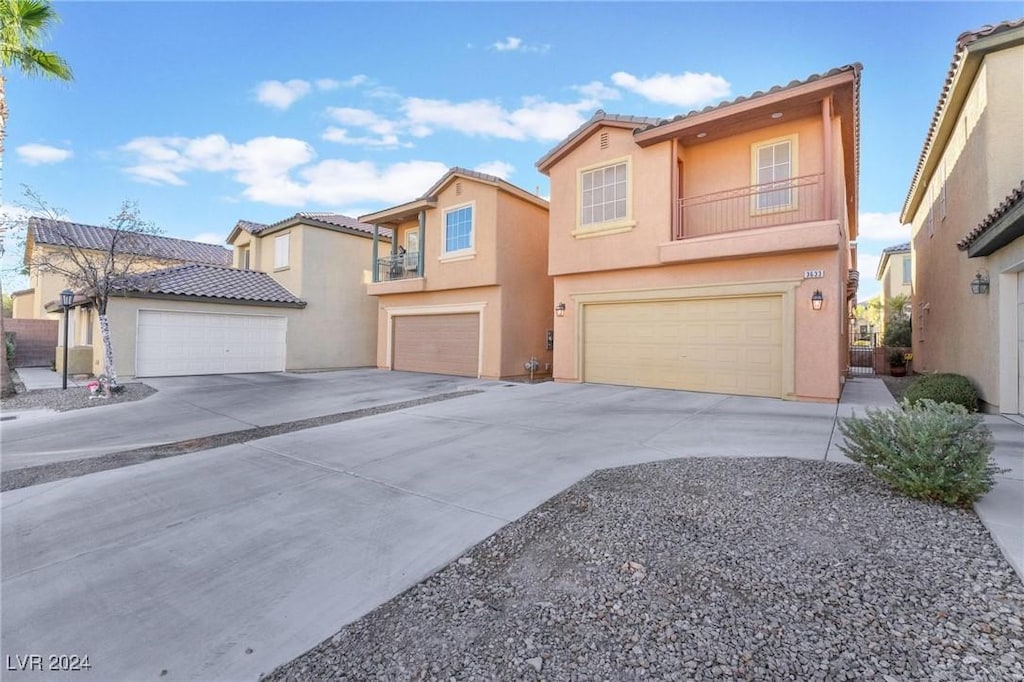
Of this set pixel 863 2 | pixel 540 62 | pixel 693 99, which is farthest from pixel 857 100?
pixel 540 62

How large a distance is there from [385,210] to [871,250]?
3543 cm

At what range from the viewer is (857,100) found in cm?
990

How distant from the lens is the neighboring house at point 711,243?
9.27 meters

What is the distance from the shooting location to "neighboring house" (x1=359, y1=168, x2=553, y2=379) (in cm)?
1420

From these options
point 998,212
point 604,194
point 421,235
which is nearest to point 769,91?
point 604,194

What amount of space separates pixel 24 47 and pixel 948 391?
70.7 feet

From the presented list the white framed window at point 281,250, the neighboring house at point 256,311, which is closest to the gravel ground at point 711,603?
the neighboring house at point 256,311

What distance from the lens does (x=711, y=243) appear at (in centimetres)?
1011

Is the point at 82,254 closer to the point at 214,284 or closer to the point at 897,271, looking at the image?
the point at 214,284

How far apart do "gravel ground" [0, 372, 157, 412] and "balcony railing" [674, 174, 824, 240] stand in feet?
47.0

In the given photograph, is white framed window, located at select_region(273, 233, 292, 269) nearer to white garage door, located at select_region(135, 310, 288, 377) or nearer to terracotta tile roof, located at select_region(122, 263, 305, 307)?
terracotta tile roof, located at select_region(122, 263, 305, 307)

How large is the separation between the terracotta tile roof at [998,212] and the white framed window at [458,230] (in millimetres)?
11684

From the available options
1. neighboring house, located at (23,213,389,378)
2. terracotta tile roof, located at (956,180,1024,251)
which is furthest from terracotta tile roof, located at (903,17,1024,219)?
neighboring house, located at (23,213,389,378)

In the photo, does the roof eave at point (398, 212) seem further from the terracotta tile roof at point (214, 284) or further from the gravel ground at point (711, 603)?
the gravel ground at point (711, 603)
